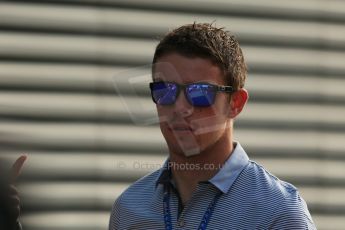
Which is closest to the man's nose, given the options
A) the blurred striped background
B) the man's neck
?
the man's neck

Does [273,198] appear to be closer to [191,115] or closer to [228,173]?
[228,173]

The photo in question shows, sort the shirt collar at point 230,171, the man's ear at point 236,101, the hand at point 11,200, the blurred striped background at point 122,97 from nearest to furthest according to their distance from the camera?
the hand at point 11,200
the shirt collar at point 230,171
the man's ear at point 236,101
the blurred striped background at point 122,97

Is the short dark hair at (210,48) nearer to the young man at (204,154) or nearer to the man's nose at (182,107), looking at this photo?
the young man at (204,154)

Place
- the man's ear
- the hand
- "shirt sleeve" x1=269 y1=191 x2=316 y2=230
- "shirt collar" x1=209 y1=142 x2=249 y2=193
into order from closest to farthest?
the hand, "shirt sleeve" x1=269 y1=191 x2=316 y2=230, "shirt collar" x1=209 y1=142 x2=249 y2=193, the man's ear

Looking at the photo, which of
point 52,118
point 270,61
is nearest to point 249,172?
point 52,118

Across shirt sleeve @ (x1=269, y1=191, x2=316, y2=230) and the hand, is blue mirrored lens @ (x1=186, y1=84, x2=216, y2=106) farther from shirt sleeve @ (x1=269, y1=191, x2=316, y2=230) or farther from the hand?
the hand

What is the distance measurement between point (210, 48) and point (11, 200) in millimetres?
909

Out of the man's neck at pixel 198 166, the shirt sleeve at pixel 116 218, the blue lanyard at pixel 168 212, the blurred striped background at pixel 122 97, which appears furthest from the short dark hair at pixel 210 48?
the blurred striped background at pixel 122 97

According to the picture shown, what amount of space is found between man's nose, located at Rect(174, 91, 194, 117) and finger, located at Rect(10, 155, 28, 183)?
0.63 m

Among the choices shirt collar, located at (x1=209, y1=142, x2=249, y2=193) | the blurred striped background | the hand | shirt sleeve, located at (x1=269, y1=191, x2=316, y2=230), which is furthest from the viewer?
the blurred striped background

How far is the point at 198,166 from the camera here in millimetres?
2734

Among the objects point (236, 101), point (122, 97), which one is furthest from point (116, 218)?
point (122, 97)

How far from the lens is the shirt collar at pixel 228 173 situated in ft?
8.75

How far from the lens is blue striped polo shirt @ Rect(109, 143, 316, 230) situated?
2.58m
